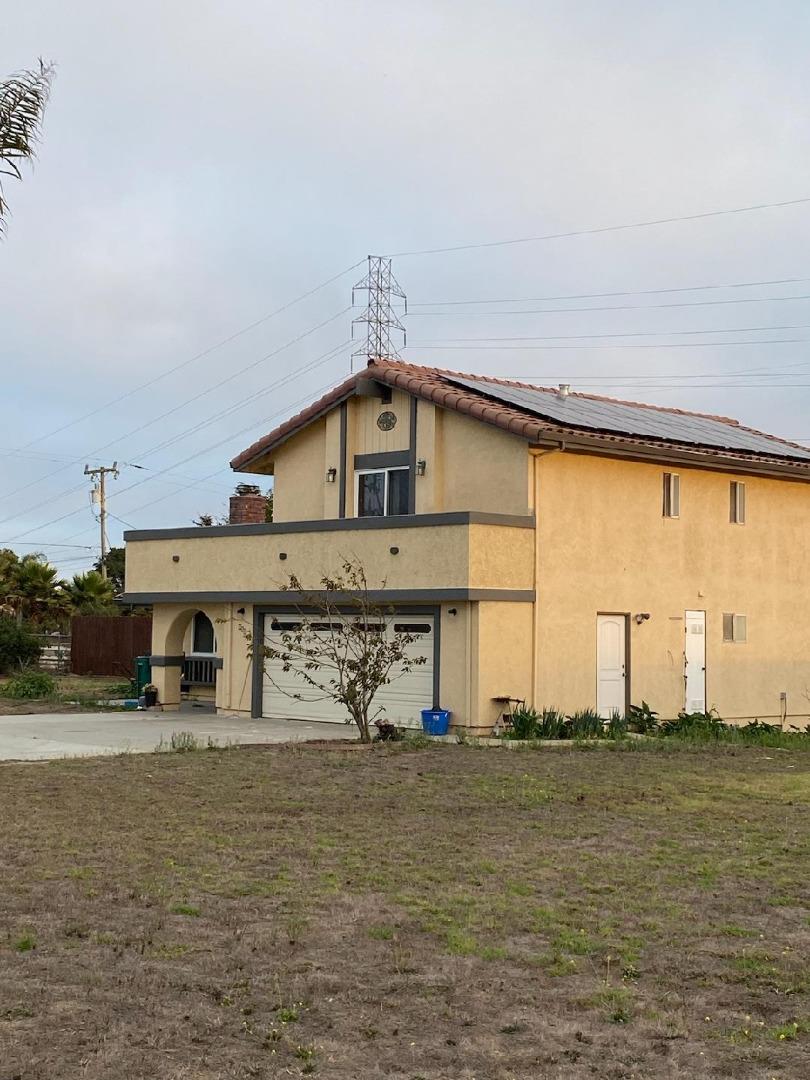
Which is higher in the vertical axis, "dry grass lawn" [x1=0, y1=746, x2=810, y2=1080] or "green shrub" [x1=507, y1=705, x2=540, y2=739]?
"green shrub" [x1=507, y1=705, x2=540, y2=739]

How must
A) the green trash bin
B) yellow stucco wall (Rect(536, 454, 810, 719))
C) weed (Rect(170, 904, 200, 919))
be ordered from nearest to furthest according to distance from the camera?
weed (Rect(170, 904, 200, 919)), yellow stucco wall (Rect(536, 454, 810, 719)), the green trash bin

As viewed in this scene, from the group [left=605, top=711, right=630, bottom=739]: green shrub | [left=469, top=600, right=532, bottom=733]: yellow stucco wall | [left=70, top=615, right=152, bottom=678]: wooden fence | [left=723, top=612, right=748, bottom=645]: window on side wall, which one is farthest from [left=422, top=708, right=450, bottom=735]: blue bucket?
[left=70, top=615, right=152, bottom=678]: wooden fence

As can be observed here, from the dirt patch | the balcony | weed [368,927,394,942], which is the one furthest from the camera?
the dirt patch

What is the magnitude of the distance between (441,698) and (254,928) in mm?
15315

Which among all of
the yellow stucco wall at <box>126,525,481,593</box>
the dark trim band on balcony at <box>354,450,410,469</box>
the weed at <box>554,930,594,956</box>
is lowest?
the weed at <box>554,930,594,956</box>

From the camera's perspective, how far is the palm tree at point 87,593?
1886 inches

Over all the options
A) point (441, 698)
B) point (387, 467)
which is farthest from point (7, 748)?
point (387, 467)

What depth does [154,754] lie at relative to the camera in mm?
19469

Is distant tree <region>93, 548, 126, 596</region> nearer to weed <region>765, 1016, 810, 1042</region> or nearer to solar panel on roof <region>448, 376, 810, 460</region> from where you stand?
solar panel on roof <region>448, 376, 810, 460</region>

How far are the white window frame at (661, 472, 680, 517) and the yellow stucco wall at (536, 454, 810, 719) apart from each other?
5.7 inches

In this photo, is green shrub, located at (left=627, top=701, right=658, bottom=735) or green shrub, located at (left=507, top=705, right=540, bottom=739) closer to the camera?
green shrub, located at (left=507, top=705, right=540, bottom=739)

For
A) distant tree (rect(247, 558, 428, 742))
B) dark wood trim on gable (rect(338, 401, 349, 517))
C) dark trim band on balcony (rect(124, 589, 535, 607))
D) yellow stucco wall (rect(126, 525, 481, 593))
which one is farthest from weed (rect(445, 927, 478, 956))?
dark wood trim on gable (rect(338, 401, 349, 517))

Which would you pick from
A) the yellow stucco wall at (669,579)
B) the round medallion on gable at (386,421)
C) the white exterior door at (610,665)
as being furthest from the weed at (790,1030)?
the round medallion on gable at (386,421)

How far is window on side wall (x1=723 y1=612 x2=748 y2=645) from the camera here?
2845 cm
